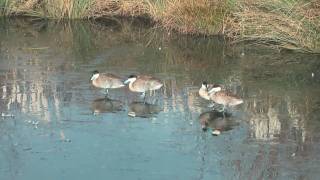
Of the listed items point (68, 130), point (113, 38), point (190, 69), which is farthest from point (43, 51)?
point (68, 130)

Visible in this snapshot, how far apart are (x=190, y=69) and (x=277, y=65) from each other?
4.59 ft

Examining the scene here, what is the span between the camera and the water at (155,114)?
6.97 m

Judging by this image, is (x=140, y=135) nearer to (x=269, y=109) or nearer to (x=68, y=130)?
(x=68, y=130)

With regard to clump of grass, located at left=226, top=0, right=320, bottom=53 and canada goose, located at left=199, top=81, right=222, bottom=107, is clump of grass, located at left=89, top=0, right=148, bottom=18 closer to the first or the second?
clump of grass, located at left=226, top=0, right=320, bottom=53

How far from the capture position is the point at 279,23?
41.4 feet

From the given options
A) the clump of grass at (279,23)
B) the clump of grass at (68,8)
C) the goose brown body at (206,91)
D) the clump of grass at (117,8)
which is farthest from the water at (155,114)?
the clump of grass at (117,8)

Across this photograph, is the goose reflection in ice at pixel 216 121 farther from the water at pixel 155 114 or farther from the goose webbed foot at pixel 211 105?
the goose webbed foot at pixel 211 105

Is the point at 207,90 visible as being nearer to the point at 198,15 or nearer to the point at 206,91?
the point at 206,91

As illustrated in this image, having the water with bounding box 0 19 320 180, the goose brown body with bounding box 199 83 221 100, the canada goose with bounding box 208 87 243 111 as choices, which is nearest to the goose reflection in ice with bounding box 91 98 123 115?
the water with bounding box 0 19 320 180

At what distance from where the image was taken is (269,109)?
29.6ft

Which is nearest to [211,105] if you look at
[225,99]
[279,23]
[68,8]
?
[225,99]

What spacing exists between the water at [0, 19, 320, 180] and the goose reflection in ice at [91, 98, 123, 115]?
0.01 meters

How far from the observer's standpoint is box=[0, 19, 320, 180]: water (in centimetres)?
697

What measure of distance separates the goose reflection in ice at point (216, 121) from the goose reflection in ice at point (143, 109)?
1.95 feet
